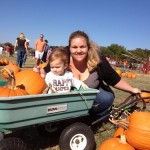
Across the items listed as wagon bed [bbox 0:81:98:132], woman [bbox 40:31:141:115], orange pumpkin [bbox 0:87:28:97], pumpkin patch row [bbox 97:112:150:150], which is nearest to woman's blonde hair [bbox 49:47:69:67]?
woman [bbox 40:31:141:115]

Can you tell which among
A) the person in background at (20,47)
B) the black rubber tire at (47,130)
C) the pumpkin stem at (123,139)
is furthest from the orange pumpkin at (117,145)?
the person in background at (20,47)

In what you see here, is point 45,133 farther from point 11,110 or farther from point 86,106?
point 11,110

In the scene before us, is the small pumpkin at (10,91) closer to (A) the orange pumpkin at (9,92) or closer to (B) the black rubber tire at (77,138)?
(A) the orange pumpkin at (9,92)

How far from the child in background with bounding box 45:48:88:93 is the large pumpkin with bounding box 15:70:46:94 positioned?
12cm

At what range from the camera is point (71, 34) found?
3.99 metres

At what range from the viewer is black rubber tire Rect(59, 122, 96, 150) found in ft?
10.3

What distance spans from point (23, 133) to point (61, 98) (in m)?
1.34

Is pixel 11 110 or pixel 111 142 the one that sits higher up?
pixel 11 110

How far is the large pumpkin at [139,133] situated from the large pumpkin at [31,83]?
1.23 meters

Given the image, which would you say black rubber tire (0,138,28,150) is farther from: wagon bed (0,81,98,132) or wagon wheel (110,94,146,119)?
wagon wheel (110,94,146,119)

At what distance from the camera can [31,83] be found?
136 inches

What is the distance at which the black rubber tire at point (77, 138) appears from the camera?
3137 mm

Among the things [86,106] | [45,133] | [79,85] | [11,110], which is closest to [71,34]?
[79,85]

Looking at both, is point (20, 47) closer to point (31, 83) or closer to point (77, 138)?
point (31, 83)
